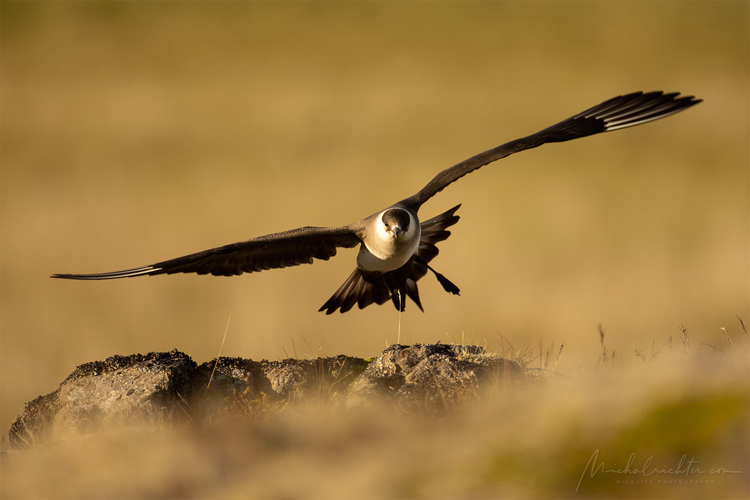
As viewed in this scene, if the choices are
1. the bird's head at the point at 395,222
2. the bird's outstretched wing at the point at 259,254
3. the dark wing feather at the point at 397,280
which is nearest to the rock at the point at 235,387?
the bird's outstretched wing at the point at 259,254

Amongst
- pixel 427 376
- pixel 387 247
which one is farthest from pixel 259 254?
pixel 427 376

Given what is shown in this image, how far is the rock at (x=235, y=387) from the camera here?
4875mm

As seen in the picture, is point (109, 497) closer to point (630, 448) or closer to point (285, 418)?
point (285, 418)

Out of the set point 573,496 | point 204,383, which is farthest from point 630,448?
point 204,383

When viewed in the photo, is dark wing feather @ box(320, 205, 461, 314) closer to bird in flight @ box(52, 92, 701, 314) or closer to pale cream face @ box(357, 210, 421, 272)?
bird in flight @ box(52, 92, 701, 314)

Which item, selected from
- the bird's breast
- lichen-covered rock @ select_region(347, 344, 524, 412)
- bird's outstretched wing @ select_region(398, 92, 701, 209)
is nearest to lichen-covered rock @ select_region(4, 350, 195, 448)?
lichen-covered rock @ select_region(347, 344, 524, 412)

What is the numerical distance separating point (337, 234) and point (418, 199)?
1066mm

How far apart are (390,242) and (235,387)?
2215mm

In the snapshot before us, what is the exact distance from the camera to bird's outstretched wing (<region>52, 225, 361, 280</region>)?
236 inches

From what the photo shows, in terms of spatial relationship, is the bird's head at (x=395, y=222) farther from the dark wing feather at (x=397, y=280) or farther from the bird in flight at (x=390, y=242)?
the dark wing feather at (x=397, y=280)

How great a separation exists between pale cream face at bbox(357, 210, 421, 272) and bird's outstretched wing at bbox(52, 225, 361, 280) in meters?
0.36

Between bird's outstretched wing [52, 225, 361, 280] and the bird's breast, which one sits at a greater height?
bird's outstretched wing [52, 225, 361, 280]

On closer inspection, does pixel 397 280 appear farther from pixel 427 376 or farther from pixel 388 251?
pixel 427 376

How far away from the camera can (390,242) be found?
21.7 feet
